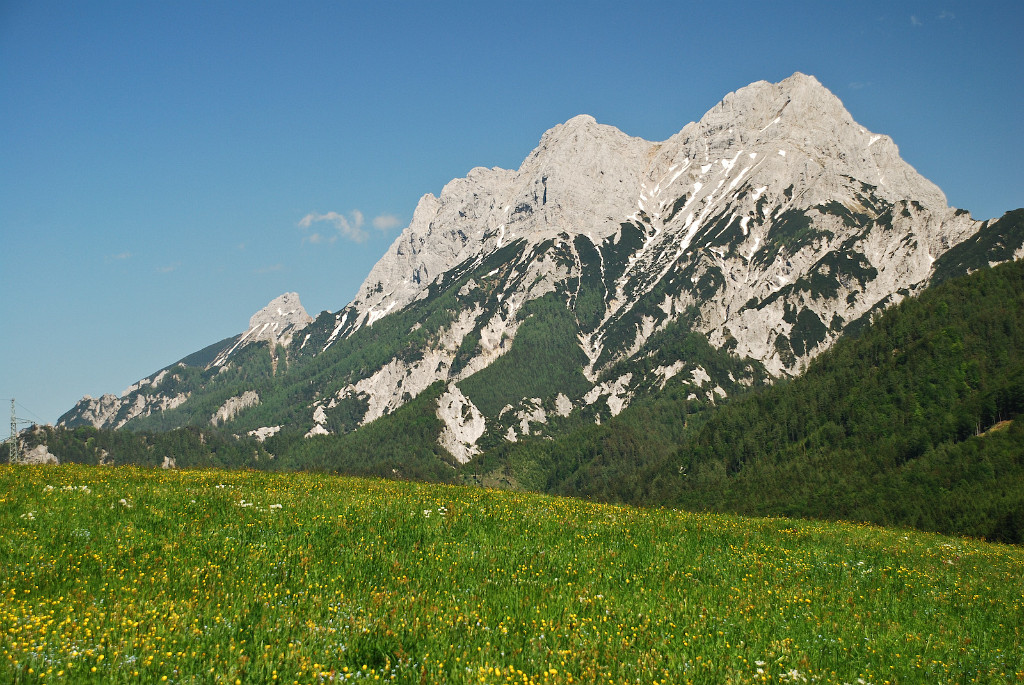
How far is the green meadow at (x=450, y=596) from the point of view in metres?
13.5

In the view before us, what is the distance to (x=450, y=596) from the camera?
55.6ft

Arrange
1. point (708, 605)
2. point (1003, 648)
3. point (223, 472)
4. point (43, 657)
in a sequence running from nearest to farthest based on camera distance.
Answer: point (43, 657), point (1003, 648), point (708, 605), point (223, 472)

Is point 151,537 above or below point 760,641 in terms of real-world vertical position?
above

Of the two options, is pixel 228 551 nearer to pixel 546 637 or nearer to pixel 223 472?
pixel 546 637

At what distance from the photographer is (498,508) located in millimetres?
26656

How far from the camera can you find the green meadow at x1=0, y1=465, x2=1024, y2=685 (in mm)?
13489

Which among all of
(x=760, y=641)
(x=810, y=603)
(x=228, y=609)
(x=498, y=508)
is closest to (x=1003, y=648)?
(x=810, y=603)

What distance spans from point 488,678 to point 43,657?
784 cm

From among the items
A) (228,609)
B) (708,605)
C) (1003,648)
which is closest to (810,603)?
(708,605)

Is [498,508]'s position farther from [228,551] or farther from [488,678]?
[488,678]

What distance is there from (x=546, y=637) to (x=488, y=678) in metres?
2.34

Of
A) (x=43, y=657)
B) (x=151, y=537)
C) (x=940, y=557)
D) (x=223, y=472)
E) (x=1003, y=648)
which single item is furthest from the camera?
(x=223, y=472)

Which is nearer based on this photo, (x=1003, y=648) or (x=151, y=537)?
(x=1003, y=648)

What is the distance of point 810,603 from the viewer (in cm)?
1867
